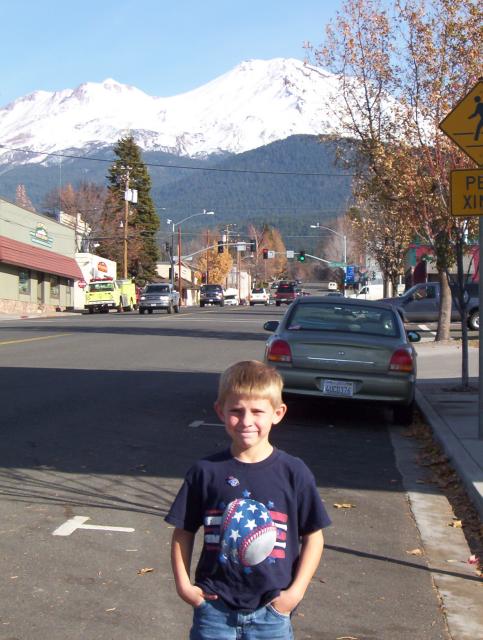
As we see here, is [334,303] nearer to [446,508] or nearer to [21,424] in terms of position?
[21,424]

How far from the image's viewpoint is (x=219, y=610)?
10.4 ft

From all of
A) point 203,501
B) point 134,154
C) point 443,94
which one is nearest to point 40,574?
point 203,501

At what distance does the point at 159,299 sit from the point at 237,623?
53.3 meters

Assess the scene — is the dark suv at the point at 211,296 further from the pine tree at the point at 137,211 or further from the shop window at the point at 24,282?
the shop window at the point at 24,282

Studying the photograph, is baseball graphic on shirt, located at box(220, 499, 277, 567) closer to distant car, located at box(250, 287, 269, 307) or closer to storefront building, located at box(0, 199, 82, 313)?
storefront building, located at box(0, 199, 82, 313)

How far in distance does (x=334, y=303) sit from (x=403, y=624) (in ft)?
25.6

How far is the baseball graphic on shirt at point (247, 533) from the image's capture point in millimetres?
3123

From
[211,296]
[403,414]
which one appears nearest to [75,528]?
[403,414]

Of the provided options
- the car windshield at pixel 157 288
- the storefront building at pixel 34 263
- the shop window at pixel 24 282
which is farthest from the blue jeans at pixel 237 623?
the shop window at pixel 24 282

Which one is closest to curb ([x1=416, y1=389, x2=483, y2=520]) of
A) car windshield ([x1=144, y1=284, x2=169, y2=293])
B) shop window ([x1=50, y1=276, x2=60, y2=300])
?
car windshield ([x1=144, y1=284, x2=169, y2=293])

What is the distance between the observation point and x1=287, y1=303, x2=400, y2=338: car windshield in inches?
473

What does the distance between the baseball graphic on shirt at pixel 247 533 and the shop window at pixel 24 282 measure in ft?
Answer: 197

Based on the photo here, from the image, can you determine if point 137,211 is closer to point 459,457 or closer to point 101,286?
point 101,286

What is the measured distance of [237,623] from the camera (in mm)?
3143
